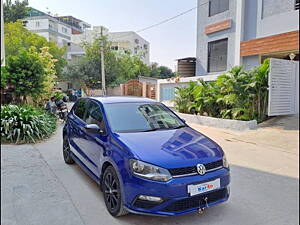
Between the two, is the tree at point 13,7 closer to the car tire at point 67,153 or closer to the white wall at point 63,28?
the car tire at point 67,153

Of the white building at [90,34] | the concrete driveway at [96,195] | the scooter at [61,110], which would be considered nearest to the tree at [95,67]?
the white building at [90,34]

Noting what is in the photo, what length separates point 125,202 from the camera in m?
2.59

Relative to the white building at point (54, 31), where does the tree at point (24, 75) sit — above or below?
below

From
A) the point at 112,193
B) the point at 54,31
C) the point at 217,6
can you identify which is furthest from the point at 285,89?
the point at 54,31

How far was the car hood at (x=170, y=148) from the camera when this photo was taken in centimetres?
254

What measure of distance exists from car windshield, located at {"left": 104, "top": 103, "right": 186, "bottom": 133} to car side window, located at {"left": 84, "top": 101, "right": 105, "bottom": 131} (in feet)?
0.39

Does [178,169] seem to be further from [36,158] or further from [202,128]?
[202,128]

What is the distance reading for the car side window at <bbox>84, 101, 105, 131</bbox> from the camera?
3455 millimetres

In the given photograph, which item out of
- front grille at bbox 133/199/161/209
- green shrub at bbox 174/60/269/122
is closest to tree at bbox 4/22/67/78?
green shrub at bbox 174/60/269/122

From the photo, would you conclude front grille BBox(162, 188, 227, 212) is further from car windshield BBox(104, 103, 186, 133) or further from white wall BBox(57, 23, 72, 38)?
white wall BBox(57, 23, 72, 38)

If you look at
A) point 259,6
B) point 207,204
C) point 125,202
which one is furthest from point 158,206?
point 259,6

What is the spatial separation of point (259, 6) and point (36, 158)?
4873 millimetres

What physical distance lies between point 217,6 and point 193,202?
6.17 ft

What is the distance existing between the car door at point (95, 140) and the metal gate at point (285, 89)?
2.45 meters
